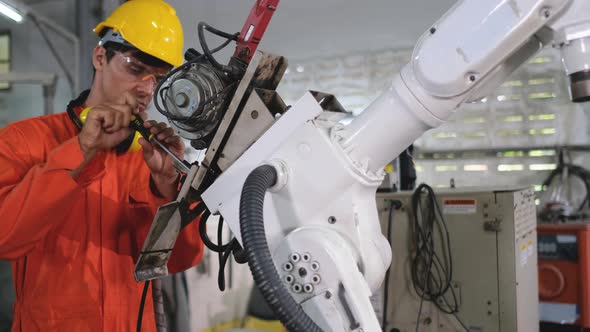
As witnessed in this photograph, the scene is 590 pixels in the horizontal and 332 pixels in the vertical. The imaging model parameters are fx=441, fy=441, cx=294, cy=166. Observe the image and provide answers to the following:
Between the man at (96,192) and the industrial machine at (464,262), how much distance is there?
153 cm

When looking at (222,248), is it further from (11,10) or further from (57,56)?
(57,56)

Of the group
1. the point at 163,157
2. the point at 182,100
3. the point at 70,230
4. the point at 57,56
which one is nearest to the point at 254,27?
the point at 182,100

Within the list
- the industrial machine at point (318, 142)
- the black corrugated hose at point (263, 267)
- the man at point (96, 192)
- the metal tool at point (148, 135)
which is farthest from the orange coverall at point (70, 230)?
the black corrugated hose at point (263, 267)

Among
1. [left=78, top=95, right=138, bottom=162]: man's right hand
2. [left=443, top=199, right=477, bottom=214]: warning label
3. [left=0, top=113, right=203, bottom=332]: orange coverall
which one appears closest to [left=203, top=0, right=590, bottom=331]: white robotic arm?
[left=78, top=95, right=138, bottom=162]: man's right hand

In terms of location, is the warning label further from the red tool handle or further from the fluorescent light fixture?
the fluorescent light fixture

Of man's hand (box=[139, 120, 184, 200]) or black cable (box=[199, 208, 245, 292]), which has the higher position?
man's hand (box=[139, 120, 184, 200])

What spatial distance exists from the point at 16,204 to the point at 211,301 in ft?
7.65

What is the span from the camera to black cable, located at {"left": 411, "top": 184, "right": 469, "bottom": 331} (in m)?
2.57

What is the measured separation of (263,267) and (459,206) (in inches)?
80.0

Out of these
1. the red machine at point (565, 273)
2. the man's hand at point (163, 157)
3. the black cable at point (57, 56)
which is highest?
the black cable at point (57, 56)

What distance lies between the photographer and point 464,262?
2.54 m

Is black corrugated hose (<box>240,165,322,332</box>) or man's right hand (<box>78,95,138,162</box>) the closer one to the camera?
black corrugated hose (<box>240,165,322,332</box>)

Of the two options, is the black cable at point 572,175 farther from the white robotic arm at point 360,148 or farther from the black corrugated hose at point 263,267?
the black corrugated hose at point 263,267

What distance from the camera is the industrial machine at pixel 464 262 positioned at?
2.43 m
